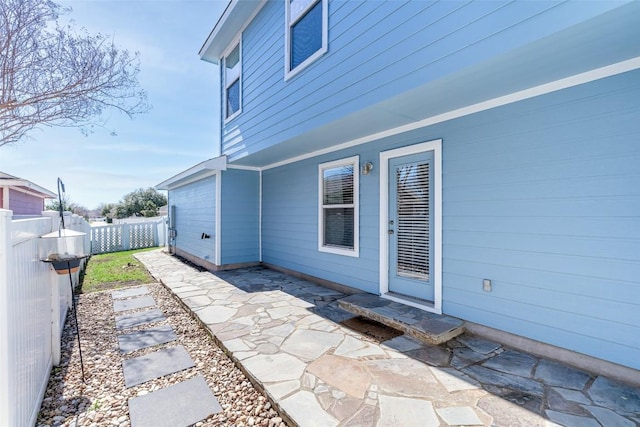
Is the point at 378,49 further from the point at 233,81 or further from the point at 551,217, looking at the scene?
the point at 233,81

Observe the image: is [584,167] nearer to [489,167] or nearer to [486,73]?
[489,167]

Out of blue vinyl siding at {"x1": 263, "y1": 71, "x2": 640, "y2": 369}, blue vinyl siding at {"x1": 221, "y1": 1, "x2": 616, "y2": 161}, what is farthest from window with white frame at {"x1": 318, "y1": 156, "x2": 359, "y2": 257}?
blue vinyl siding at {"x1": 263, "y1": 71, "x2": 640, "y2": 369}

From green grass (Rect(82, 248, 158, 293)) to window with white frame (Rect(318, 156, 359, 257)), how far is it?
400 cm

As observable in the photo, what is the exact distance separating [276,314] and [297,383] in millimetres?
1638

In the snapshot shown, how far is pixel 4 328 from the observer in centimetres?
Result: 141

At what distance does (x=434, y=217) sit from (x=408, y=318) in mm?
1273

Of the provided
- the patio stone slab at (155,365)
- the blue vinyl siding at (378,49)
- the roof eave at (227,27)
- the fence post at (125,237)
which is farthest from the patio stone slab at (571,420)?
the fence post at (125,237)

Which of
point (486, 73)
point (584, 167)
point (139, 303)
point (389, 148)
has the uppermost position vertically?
point (486, 73)

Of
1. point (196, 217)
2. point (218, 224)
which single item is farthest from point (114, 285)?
point (196, 217)

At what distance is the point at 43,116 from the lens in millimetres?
4836

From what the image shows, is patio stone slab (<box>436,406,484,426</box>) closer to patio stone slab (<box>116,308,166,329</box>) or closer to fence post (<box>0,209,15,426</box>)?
fence post (<box>0,209,15,426</box>)

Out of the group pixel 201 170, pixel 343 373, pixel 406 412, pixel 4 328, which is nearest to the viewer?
pixel 4 328

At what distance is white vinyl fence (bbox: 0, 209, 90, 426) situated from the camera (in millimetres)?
1409

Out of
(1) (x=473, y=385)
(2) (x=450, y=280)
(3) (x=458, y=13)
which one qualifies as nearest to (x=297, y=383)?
(1) (x=473, y=385)
